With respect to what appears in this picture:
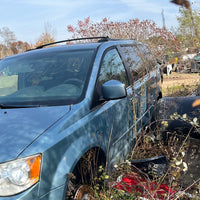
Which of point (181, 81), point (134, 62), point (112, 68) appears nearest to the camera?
point (112, 68)

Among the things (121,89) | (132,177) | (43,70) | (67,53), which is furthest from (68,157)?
(67,53)

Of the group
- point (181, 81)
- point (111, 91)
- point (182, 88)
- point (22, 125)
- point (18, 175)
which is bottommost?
point (181, 81)

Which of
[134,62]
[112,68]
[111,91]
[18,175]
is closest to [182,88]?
[134,62]

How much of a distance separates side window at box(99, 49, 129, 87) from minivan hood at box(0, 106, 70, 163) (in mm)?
795

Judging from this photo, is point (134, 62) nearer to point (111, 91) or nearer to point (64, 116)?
point (111, 91)

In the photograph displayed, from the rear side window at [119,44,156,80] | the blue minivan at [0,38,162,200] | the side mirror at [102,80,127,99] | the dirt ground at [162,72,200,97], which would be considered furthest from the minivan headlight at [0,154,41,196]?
the dirt ground at [162,72,200,97]

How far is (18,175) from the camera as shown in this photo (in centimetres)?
158

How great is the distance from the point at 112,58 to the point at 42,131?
5.40 ft

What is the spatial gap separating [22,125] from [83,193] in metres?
0.76

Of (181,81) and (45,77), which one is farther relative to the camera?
(181,81)

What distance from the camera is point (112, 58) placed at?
3.16 meters

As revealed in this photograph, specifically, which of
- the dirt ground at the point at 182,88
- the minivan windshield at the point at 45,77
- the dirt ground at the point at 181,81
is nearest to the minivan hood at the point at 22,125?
the minivan windshield at the point at 45,77

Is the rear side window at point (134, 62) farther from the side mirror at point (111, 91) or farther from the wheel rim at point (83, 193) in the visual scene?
the wheel rim at point (83, 193)

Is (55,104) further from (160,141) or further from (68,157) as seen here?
(160,141)
